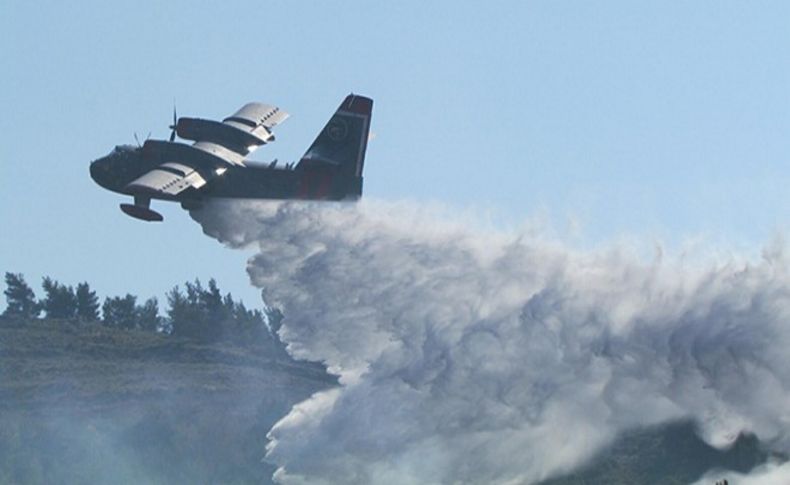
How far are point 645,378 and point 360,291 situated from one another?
12.3 metres

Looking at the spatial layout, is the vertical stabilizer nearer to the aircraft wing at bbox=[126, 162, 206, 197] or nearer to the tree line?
the aircraft wing at bbox=[126, 162, 206, 197]

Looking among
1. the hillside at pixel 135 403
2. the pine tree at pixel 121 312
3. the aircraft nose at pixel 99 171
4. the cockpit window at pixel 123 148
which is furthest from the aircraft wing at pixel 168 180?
the pine tree at pixel 121 312

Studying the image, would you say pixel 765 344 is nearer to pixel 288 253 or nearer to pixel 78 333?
pixel 288 253

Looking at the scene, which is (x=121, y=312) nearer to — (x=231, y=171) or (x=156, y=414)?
(x=156, y=414)

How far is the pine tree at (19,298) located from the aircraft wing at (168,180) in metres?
84.5

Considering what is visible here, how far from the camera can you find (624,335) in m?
75.7

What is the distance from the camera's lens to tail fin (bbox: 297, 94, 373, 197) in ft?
267

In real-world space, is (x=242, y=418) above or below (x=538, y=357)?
above

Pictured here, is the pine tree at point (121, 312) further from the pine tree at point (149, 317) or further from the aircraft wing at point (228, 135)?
the aircraft wing at point (228, 135)

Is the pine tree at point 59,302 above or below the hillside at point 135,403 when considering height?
above

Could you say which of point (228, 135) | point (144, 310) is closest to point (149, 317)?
point (144, 310)

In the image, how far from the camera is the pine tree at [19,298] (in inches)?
6506

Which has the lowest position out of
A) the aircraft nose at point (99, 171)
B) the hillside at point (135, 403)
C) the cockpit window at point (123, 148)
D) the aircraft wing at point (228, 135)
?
the aircraft nose at point (99, 171)

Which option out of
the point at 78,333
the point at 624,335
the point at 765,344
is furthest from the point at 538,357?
the point at 78,333
